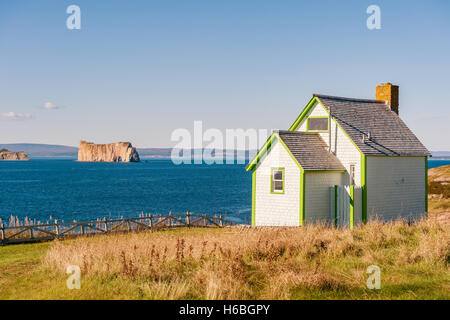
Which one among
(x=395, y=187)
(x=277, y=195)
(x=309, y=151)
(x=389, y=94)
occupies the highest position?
(x=389, y=94)

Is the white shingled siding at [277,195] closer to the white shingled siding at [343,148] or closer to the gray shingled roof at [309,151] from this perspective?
the gray shingled roof at [309,151]

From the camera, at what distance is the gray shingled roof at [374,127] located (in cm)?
2597

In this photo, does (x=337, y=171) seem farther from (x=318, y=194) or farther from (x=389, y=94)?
(x=389, y=94)

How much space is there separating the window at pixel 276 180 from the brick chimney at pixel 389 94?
33.8 feet

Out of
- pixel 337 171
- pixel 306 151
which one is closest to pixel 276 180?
pixel 306 151

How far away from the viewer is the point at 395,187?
26.3 metres

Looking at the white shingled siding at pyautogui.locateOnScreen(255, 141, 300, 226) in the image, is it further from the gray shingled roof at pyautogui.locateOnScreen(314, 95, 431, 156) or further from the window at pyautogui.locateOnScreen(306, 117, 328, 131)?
the gray shingled roof at pyautogui.locateOnScreen(314, 95, 431, 156)

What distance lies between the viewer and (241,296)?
34.0 ft

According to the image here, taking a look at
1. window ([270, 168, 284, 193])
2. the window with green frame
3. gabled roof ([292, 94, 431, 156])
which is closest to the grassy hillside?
window ([270, 168, 284, 193])

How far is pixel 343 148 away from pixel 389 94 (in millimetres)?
7177

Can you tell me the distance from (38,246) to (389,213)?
61.6 ft

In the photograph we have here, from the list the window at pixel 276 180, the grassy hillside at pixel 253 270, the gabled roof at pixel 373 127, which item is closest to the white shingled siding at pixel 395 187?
the gabled roof at pixel 373 127

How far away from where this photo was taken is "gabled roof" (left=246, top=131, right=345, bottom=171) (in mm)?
24391
